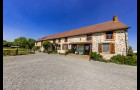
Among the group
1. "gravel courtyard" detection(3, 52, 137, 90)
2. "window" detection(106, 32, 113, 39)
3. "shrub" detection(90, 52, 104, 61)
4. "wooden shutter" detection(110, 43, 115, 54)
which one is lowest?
"gravel courtyard" detection(3, 52, 137, 90)

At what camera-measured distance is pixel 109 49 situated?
624 inches

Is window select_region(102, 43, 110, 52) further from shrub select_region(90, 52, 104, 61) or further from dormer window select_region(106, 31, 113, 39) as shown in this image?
shrub select_region(90, 52, 104, 61)

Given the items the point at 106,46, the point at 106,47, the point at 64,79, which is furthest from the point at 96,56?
the point at 64,79

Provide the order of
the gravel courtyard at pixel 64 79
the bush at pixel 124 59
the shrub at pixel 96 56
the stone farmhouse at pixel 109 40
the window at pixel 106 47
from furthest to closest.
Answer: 1. the shrub at pixel 96 56
2. the window at pixel 106 47
3. the stone farmhouse at pixel 109 40
4. the bush at pixel 124 59
5. the gravel courtyard at pixel 64 79

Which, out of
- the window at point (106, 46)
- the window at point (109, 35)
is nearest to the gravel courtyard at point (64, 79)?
the window at point (106, 46)

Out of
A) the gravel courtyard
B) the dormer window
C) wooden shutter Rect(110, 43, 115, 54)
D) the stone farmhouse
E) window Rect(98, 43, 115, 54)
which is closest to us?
the gravel courtyard

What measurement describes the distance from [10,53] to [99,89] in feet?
67.5

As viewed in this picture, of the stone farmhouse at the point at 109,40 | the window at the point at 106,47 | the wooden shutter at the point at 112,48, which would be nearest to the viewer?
the stone farmhouse at the point at 109,40

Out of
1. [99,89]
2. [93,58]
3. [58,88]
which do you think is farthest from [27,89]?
[93,58]

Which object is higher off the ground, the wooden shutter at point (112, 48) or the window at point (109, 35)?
the window at point (109, 35)

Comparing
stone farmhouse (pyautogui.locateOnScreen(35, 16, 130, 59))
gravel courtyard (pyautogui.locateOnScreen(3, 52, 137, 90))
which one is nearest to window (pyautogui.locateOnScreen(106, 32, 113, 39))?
stone farmhouse (pyautogui.locateOnScreen(35, 16, 130, 59))

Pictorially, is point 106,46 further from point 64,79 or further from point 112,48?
point 64,79

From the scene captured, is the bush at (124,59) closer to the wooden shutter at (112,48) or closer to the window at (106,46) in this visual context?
the wooden shutter at (112,48)

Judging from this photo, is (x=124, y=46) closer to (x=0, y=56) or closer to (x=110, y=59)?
(x=110, y=59)
